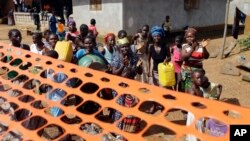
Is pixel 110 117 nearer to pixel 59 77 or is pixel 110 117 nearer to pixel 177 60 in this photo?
pixel 59 77

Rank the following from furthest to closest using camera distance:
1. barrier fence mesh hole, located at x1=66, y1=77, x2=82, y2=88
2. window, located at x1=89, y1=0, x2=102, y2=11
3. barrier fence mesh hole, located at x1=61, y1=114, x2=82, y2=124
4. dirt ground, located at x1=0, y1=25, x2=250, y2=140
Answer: window, located at x1=89, y1=0, x2=102, y2=11, dirt ground, located at x1=0, y1=25, x2=250, y2=140, barrier fence mesh hole, located at x1=66, y1=77, x2=82, y2=88, barrier fence mesh hole, located at x1=61, y1=114, x2=82, y2=124

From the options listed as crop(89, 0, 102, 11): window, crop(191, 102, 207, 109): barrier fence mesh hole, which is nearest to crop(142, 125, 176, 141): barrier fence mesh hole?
crop(191, 102, 207, 109): barrier fence mesh hole

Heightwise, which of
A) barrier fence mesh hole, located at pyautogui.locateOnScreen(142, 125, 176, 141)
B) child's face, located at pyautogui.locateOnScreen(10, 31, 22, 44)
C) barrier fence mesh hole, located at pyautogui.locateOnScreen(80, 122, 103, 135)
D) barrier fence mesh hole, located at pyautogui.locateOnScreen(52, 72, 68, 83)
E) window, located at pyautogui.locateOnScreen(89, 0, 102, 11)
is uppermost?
window, located at pyautogui.locateOnScreen(89, 0, 102, 11)

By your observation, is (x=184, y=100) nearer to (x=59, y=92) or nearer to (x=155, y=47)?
(x=59, y=92)

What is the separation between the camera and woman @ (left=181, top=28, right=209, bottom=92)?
17.2ft

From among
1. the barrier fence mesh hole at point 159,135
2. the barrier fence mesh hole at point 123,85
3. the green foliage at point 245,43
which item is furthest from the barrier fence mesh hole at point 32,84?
the green foliage at point 245,43

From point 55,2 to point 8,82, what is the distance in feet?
59.7

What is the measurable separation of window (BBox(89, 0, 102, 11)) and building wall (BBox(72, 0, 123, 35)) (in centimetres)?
14

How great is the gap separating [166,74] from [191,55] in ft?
1.73

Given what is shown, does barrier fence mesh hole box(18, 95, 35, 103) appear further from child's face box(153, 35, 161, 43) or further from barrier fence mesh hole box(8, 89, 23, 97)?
child's face box(153, 35, 161, 43)

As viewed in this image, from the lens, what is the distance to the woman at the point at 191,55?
5.23 m

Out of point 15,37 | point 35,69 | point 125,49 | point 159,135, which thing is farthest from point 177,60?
point 35,69

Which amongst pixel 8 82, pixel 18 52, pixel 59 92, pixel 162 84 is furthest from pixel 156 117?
pixel 162 84

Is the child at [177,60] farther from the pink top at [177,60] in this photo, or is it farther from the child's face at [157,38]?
the child's face at [157,38]
